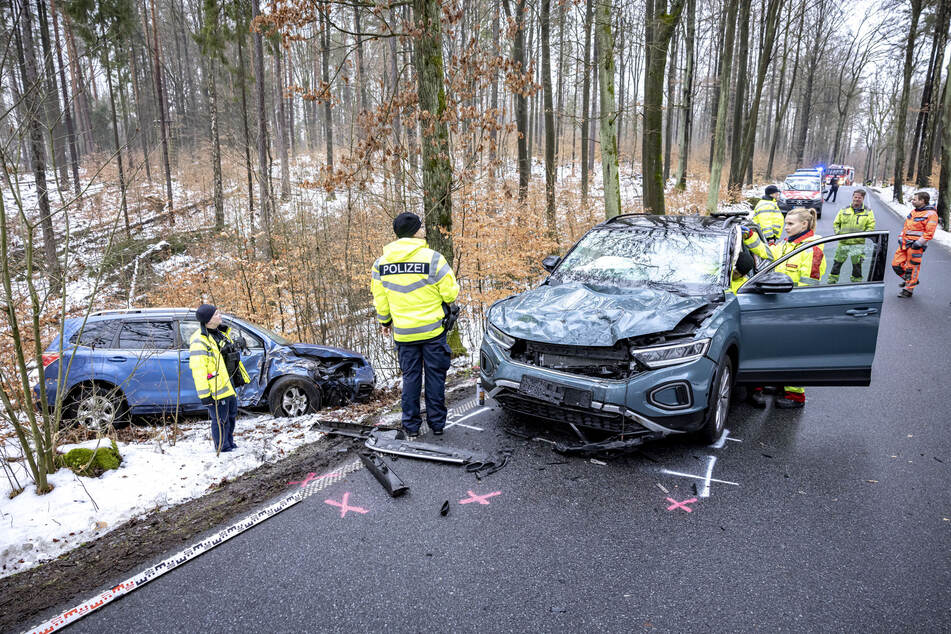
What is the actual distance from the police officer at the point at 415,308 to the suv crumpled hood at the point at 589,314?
53cm

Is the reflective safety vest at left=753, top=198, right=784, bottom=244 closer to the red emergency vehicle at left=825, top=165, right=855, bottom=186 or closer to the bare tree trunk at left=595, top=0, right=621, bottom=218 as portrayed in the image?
the bare tree trunk at left=595, top=0, right=621, bottom=218

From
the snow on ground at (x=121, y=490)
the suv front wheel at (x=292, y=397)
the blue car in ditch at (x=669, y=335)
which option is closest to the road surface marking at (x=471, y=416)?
the blue car in ditch at (x=669, y=335)

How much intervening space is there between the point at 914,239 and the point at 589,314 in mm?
8798

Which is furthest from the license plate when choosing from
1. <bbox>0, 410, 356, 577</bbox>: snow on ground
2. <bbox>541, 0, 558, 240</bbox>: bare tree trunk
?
<bbox>541, 0, 558, 240</bbox>: bare tree trunk

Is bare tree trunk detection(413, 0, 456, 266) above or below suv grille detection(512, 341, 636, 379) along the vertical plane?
above

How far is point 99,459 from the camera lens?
4.27m

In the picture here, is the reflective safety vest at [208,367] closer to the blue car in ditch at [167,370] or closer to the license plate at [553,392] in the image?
the blue car in ditch at [167,370]

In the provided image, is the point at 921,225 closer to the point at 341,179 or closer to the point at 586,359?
the point at 586,359

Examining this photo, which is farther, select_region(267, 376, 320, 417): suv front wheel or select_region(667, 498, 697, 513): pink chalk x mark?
select_region(267, 376, 320, 417): suv front wheel

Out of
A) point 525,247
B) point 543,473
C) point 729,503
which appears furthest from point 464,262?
point 729,503

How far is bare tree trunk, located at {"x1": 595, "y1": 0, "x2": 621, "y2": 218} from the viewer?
10.1m

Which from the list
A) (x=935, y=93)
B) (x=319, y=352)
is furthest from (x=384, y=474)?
(x=935, y=93)

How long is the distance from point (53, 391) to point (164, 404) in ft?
3.78

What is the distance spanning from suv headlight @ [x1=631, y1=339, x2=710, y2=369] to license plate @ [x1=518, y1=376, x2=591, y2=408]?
0.47 m
